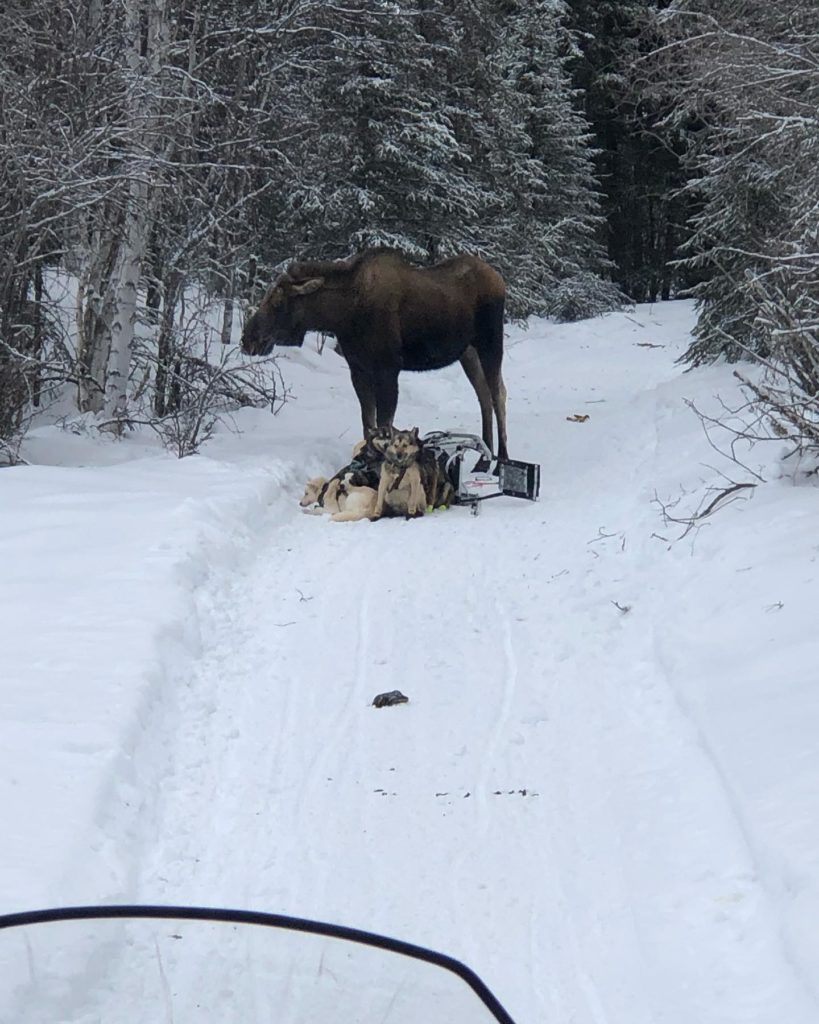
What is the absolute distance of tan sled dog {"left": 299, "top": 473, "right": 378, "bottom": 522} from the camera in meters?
9.03

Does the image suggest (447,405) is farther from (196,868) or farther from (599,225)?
(599,225)

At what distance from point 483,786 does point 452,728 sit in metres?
0.59

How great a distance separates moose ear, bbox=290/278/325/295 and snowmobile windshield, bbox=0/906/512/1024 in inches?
362

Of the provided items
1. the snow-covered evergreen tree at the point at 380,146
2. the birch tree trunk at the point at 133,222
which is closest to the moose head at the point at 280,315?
the birch tree trunk at the point at 133,222

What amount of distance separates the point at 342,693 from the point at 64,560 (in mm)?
2363

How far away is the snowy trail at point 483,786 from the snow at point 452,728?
0.5 inches

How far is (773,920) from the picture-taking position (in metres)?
3.19

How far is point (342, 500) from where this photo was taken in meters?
9.24

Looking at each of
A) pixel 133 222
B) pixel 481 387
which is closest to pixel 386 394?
pixel 481 387

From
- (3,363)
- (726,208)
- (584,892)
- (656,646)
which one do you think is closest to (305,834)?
(584,892)

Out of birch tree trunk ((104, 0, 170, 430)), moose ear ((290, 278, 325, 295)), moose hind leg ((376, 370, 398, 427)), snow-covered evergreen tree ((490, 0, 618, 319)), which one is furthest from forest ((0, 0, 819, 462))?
moose hind leg ((376, 370, 398, 427))

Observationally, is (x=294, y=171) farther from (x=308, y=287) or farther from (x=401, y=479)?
(x=401, y=479)

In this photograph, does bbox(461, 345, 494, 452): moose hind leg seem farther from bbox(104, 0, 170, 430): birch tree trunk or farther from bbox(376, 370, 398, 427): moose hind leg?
bbox(104, 0, 170, 430): birch tree trunk

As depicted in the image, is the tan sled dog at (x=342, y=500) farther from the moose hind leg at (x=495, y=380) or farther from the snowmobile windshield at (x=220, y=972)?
the snowmobile windshield at (x=220, y=972)
